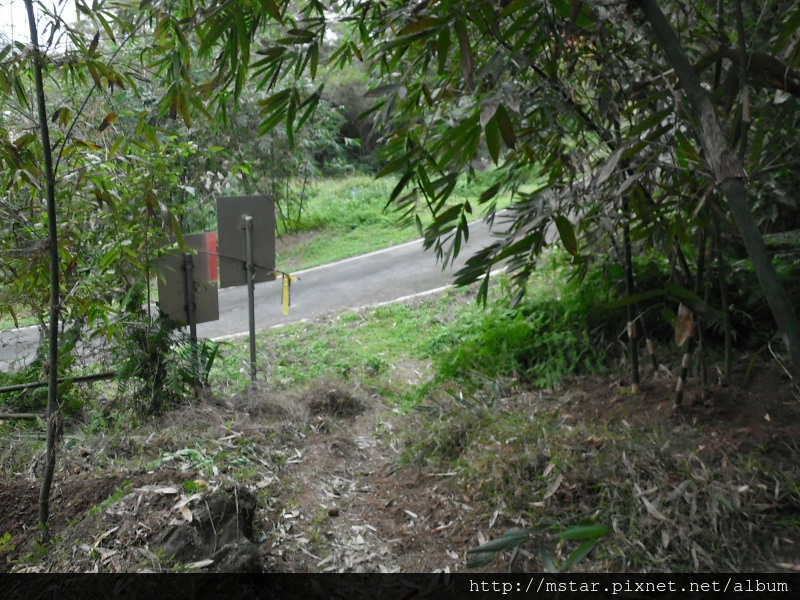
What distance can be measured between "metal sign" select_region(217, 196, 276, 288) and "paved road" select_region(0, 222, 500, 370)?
4221 millimetres

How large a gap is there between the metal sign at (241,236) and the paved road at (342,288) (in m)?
4.22

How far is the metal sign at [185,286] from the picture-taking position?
498 centimetres

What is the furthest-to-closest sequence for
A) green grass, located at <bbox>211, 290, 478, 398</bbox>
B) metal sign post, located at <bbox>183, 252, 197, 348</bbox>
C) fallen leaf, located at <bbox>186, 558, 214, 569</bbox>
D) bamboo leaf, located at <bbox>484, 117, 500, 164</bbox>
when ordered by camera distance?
1. green grass, located at <bbox>211, 290, 478, 398</bbox>
2. metal sign post, located at <bbox>183, 252, 197, 348</bbox>
3. fallen leaf, located at <bbox>186, 558, 214, 569</bbox>
4. bamboo leaf, located at <bbox>484, 117, 500, 164</bbox>

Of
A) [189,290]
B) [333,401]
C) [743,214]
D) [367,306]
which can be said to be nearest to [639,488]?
[743,214]

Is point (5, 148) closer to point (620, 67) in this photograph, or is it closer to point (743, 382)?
point (620, 67)

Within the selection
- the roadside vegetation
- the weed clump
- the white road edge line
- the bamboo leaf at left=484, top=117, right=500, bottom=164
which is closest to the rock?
the roadside vegetation

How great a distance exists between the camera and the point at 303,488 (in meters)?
3.94

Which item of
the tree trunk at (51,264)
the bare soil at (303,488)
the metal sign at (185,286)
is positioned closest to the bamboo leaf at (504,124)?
the tree trunk at (51,264)

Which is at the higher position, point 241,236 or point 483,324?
point 241,236

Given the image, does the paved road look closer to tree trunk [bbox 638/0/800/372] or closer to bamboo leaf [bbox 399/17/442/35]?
bamboo leaf [bbox 399/17/442/35]

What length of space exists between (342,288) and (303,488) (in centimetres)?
828

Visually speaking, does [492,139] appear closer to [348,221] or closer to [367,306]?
[367,306]

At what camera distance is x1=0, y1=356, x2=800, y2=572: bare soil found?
9.50ft

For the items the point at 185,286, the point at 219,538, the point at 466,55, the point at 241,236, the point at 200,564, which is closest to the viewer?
the point at 466,55
